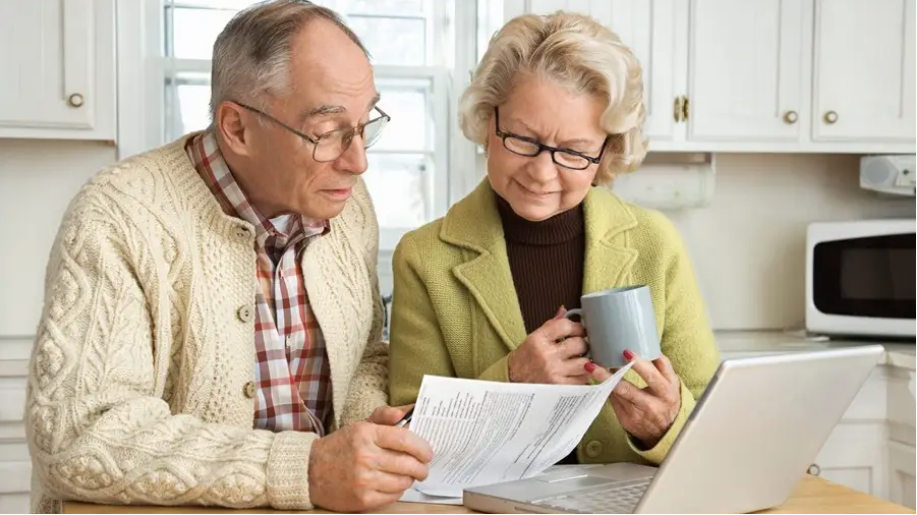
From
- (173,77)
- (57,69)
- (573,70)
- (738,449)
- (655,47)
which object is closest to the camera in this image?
(738,449)

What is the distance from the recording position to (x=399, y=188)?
11.0ft

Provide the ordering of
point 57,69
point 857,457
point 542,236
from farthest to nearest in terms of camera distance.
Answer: point 857,457 < point 57,69 < point 542,236

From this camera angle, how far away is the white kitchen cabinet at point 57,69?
285 centimetres

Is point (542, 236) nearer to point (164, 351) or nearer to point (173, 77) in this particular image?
point (164, 351)

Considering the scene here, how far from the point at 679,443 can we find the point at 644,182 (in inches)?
87.8

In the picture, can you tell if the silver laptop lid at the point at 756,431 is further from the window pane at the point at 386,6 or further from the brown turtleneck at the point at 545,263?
the window pane at the point at 386,6

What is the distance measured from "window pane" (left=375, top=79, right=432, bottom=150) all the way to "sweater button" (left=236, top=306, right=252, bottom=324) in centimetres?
190

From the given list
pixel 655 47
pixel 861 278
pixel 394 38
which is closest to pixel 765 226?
pixel 861 278

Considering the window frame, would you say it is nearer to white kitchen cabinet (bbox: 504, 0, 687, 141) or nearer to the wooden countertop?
white kitchen cabinet (bbox: 504, 0, 687, 141)

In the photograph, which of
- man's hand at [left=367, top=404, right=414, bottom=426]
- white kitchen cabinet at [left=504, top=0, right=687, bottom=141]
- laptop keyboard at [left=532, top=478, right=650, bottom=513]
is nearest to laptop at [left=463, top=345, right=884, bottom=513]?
laptop keyboard at [left=532, top=478, right=650, bottom=513]

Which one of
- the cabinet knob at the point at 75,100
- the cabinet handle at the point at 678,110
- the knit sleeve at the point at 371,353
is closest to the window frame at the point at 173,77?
the cabinet knob at the point at 75,100

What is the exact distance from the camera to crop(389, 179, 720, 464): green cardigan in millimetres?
1585

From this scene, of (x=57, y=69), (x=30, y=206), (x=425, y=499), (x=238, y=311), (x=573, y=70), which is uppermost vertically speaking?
(x=57, y=69)

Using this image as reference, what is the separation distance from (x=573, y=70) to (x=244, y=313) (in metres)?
Answer: 0.57
